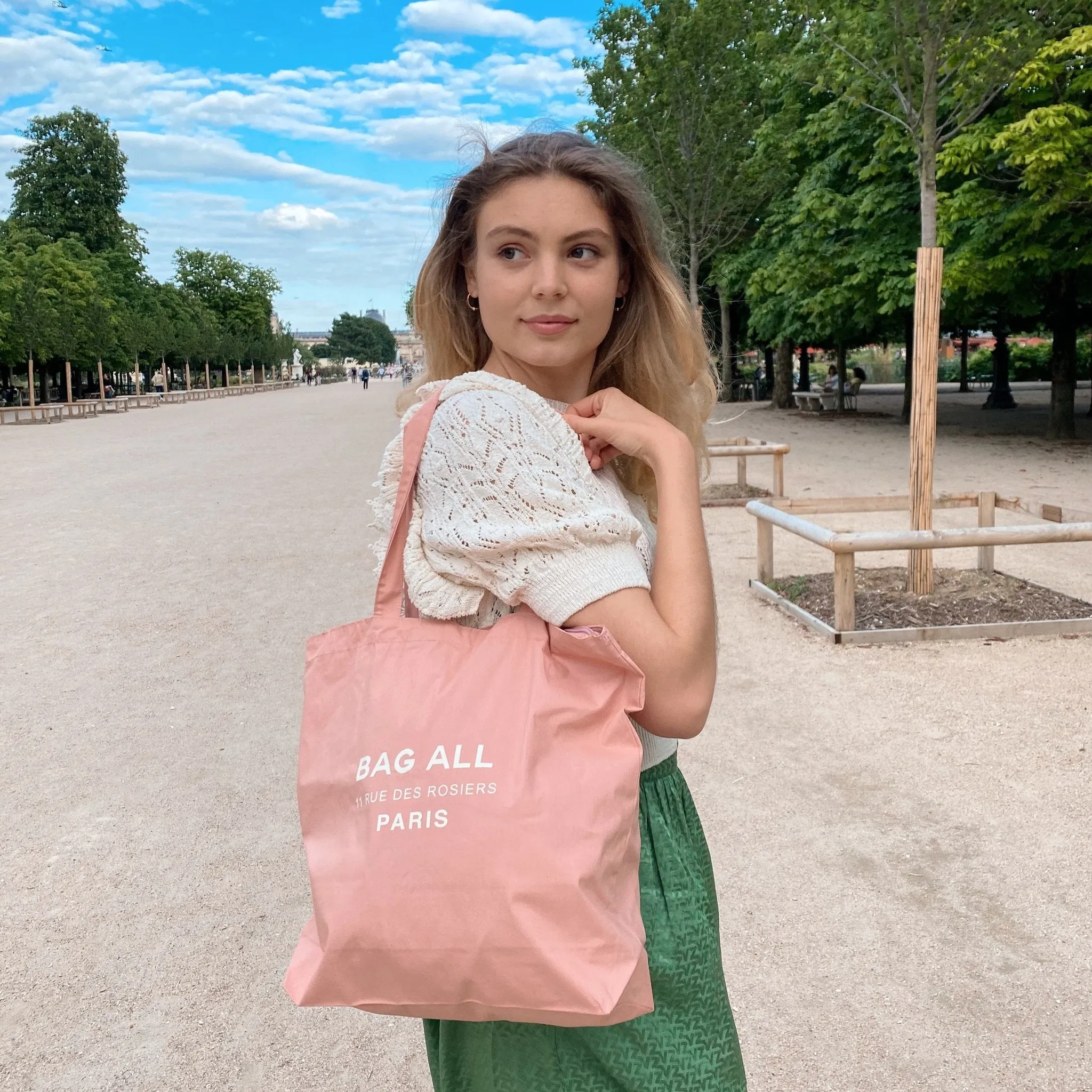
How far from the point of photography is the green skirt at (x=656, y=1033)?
1351mm

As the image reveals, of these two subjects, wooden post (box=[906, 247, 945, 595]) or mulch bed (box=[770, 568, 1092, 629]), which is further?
wooden post (box=[906, 247, 945, 595])

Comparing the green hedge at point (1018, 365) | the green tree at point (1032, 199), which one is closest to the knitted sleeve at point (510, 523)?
the green tree at point (1032, 199)

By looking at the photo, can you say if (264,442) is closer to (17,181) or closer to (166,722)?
(166,722)

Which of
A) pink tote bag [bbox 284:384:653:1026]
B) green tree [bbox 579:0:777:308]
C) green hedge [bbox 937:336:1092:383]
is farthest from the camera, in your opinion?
green hedge [bbox 937:336:1092:383]

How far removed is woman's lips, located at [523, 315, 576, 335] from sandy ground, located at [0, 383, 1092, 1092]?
1.87m

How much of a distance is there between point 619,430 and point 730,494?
437 inches

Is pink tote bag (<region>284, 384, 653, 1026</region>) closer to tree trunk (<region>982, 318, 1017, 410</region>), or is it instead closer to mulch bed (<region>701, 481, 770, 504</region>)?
mulch bed (<region>701, 481, 770, 504</region>)

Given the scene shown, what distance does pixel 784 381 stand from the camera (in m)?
30.2

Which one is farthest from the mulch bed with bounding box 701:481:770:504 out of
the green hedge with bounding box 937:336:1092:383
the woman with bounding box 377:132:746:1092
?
the green hedge with bounding box 937:336:1092:383

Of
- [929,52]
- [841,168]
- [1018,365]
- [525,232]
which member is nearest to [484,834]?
[525,232]

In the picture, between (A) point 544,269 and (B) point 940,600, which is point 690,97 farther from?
(A) point 544,269

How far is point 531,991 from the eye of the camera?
113 centimetres

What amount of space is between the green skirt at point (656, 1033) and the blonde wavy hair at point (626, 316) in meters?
0.49

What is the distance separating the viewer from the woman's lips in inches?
56.5
